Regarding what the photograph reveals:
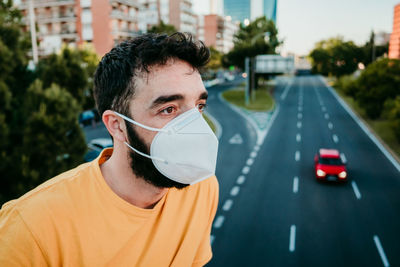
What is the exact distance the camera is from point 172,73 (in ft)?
6.89

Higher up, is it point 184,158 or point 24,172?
point 184,158

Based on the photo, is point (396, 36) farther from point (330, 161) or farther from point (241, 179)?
point (241, 179)

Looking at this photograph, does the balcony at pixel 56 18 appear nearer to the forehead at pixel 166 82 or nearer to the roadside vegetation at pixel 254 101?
the roadside vegetation at pixel 254 101

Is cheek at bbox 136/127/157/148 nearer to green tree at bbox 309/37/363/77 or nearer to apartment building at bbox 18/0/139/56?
apartment building at bbox 18/0/139/56

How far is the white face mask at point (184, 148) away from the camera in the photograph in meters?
2.25

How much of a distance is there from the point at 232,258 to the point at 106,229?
27.0 ft

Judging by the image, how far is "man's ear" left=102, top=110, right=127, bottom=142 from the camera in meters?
2.27

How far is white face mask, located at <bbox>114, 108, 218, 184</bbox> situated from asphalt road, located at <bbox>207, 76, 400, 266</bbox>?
7683 millimetres

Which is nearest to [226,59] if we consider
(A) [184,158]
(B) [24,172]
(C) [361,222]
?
(C) [361,222]

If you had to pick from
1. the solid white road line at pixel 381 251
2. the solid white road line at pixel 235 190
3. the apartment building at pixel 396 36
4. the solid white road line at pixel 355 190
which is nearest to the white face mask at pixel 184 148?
the solid white road line at pixel 381 251

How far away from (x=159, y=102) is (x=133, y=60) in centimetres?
33

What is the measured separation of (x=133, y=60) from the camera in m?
2.11

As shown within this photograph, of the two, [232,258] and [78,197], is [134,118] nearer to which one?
[78,197]

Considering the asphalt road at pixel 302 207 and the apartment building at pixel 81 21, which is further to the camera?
the apartment building at pixel 81 21
